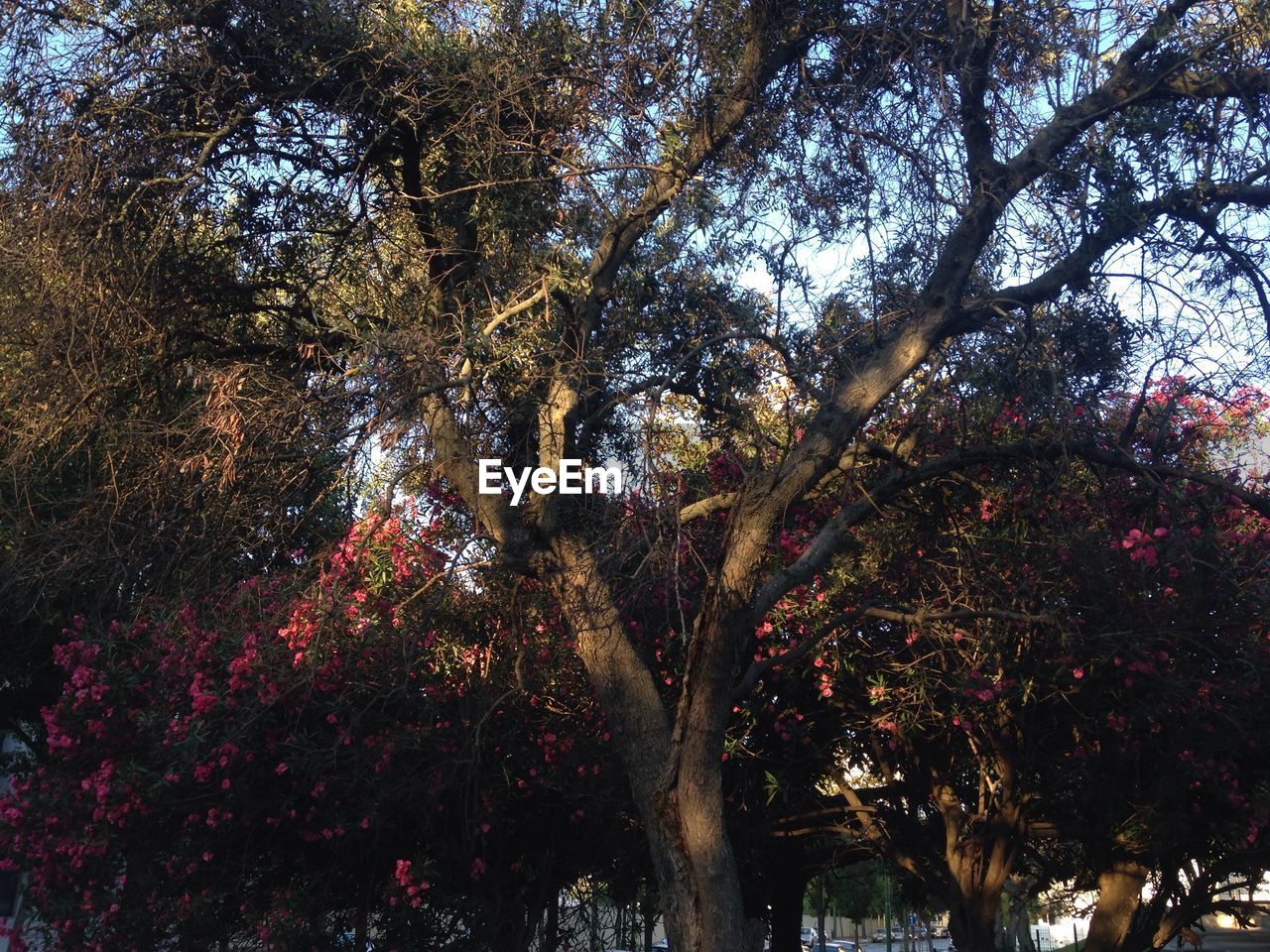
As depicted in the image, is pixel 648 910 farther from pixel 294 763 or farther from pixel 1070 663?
pixel 1070 663

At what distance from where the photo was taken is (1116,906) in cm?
1219

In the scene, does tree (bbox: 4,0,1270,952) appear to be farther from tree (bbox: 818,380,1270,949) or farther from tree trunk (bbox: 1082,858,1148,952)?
tree trunk (bbox: 1082,858,1148,952)

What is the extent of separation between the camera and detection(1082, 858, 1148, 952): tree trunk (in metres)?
12.1

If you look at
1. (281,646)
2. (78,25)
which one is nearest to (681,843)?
(281,646)

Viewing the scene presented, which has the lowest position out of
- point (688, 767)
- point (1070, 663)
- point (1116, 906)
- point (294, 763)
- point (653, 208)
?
point (1116, 906)

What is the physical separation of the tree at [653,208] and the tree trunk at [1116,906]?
232 inches

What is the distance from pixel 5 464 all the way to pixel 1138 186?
7.14 m

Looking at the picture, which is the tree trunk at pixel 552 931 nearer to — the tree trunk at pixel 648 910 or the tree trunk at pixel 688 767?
the tree trunk at pixel 648 910

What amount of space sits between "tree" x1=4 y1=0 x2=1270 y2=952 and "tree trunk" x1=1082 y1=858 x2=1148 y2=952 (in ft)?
19.3

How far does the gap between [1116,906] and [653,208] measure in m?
9.13

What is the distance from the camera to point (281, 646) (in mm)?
8352

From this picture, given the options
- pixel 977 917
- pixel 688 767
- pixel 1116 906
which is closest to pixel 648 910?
pixel 977 917

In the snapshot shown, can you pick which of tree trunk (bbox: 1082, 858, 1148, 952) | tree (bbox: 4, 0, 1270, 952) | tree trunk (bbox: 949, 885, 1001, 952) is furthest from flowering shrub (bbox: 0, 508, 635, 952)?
tree trunk (bbox: 1082, 858, 1148, 952)

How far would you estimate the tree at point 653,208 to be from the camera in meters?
6.66
